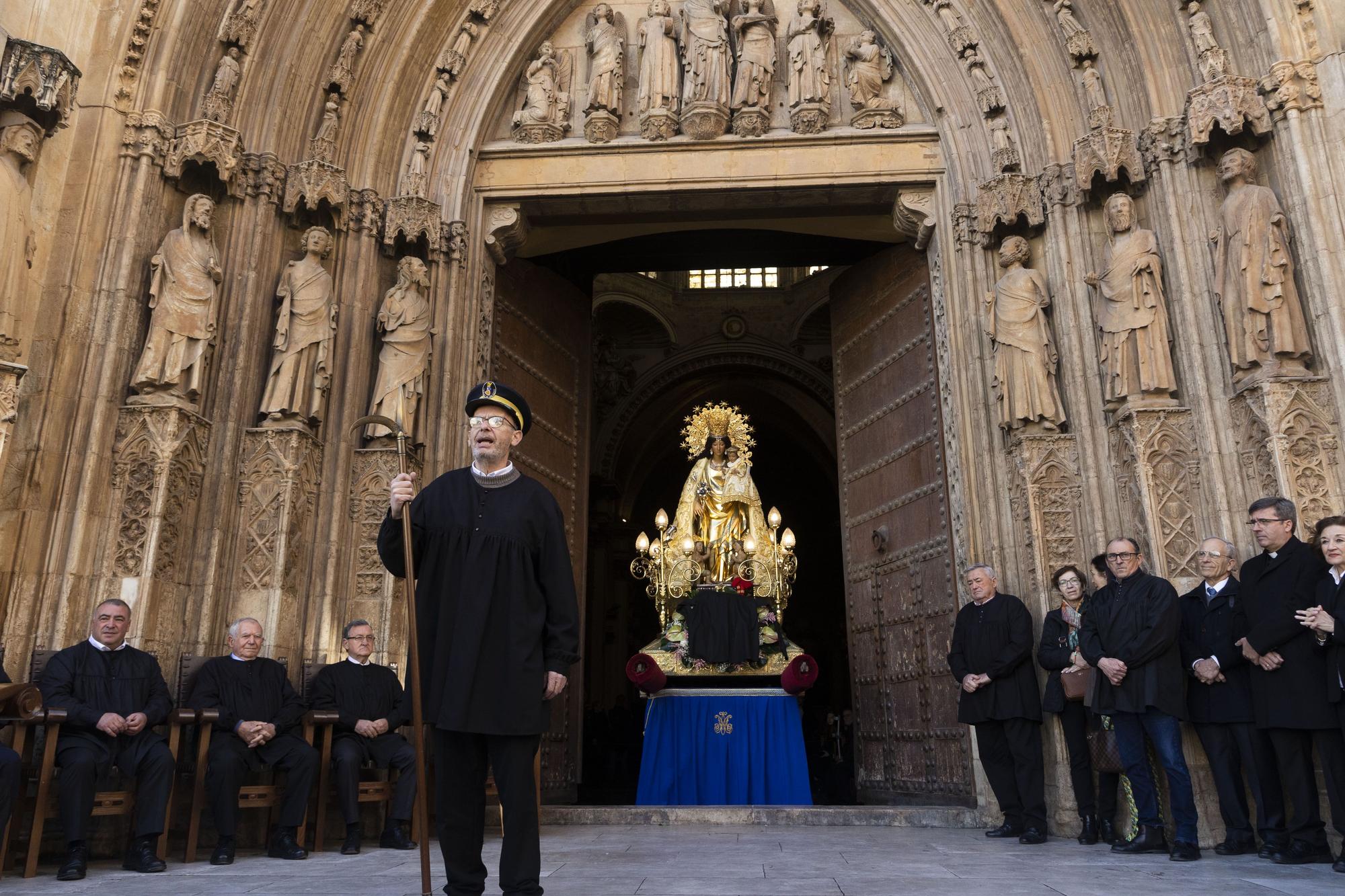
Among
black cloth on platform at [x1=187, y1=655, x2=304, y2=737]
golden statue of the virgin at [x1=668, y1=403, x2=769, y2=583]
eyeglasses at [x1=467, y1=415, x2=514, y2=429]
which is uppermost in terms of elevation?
golden statue of the virgin at [x1=668, y1=403, x2=769, y2=583]

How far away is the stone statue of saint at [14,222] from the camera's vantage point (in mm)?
5746

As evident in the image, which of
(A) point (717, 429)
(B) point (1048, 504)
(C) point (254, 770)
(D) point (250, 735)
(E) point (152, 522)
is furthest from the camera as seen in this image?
(A) point (717, 429)

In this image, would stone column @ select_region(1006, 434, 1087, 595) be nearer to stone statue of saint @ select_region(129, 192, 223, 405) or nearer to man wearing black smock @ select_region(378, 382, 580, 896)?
man wearing black smock @ select_region(378, 382, 580, 896)

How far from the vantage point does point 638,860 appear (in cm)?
477

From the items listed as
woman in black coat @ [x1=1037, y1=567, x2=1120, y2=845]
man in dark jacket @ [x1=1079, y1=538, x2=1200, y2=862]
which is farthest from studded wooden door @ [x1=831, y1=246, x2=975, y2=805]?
man in dark jacket @ [x1=1079, y1=538, x2=1200, y2=862]

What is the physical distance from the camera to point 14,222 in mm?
5824

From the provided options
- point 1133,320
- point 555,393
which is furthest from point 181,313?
point 1133,320

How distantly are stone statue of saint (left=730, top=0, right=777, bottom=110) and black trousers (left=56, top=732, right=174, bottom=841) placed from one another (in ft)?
20.7

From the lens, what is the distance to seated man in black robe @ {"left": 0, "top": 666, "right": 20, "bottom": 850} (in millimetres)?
4352

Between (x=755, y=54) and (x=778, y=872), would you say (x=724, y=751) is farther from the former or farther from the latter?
(x=755, y=54)

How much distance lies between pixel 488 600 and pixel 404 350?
15.3 feet

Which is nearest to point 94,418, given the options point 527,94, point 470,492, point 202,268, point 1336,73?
point 202,268

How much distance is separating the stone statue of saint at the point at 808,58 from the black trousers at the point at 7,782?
6.97m

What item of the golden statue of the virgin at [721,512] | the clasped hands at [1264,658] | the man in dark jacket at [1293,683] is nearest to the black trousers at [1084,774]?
the man in dark jacket at [1293,683]
